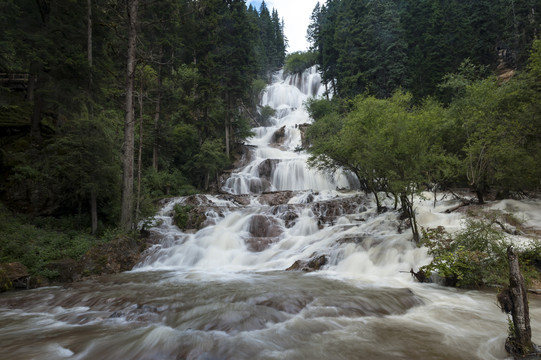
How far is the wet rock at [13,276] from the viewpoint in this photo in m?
7.44

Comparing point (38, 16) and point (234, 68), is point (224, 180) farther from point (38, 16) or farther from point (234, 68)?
point (38, 16)

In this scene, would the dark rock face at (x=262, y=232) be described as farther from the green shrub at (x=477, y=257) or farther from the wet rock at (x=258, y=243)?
the green shrub at (x=477, y=257)

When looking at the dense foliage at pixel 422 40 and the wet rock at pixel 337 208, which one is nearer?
the wet rock at pixel 337 208

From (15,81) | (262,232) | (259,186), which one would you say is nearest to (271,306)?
(262,232)

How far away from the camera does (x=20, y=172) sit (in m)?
11.4

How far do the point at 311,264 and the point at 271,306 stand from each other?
4379mm

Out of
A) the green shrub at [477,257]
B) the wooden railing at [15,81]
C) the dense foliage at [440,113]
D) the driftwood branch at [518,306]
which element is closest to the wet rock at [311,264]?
the dense foliage at [440,113]

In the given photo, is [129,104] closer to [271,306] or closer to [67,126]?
[67,126]

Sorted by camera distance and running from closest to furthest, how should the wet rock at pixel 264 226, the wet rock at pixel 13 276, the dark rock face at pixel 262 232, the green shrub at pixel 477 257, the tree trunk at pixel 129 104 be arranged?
1. the green shrub at pixel 477 257
2. the wet rock at pixel 13 276
3. the tree trunk at pixel 129 104
4. the dark rock face at pixel 262 232
5. the wet rock at pixel 264 226

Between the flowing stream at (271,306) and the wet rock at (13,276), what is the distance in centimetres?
69

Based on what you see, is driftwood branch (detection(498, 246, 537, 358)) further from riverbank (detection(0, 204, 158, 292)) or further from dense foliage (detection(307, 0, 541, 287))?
riverbank (detection(0, 204, 158, 292))

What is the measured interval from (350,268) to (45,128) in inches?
606

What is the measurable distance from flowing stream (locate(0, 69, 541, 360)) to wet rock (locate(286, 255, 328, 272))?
87 mm

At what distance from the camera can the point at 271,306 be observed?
5.31 meters
